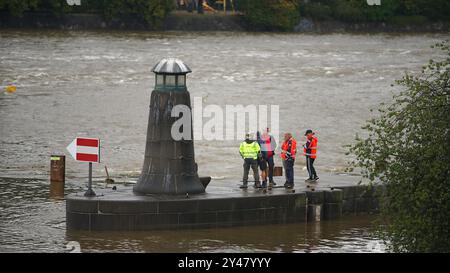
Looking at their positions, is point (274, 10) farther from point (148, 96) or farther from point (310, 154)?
point (310, 154)

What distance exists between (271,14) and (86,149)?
8192 cm

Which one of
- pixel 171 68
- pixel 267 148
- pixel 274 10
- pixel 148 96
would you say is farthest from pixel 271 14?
pixel 171 68

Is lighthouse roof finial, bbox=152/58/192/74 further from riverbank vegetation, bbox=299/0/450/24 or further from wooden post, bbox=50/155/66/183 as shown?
riverbank vegetation, bbox=299/0/450/24

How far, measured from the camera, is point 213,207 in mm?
28688

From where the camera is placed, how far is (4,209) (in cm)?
3102

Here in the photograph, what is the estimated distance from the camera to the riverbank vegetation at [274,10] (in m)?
99.6

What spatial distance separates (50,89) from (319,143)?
66.3ft

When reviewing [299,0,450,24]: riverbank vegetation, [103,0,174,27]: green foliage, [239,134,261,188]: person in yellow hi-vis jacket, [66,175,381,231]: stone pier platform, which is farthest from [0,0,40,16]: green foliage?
[239,134,261,188]: person in yellow hi-vis jacket

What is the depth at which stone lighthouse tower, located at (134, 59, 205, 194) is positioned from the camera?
1134 inches

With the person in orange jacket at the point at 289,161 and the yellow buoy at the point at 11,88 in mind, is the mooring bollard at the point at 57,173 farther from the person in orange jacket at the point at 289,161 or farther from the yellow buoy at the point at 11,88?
the yellow buoy at the point at 11,88

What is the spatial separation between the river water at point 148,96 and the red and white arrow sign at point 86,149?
5.55ft

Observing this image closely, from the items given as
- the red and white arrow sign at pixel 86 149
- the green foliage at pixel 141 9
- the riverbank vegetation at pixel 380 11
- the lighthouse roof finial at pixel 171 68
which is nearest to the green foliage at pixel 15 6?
the green foliage at pixel 141 9

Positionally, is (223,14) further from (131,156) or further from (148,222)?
(148,222)
